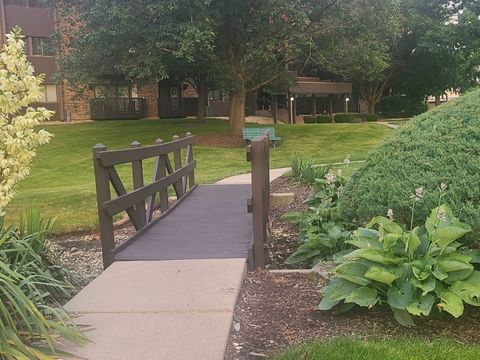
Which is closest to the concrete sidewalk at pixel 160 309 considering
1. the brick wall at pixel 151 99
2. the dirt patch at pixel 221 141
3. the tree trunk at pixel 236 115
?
the dirt patch at pixel 221 141

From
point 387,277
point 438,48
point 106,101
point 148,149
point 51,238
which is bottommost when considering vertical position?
point 51,238

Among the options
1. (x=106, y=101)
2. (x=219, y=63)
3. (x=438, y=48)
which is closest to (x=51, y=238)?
(x=219, y=63)

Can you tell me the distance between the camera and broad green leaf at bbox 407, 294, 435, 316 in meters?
3.42

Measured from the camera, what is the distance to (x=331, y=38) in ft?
69.6

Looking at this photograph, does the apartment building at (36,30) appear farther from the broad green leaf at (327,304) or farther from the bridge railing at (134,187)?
the broad green leaf at (327,304)

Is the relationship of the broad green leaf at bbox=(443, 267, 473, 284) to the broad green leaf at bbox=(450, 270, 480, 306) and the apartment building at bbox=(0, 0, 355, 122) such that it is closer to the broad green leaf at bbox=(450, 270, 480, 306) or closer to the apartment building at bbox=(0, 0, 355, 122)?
the broad green leaf at bbox=(450, 270, 480, 306)

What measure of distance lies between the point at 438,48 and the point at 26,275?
3771 centimetres

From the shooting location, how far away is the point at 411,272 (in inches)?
143

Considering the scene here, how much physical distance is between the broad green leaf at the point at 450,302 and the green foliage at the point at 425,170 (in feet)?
1.77

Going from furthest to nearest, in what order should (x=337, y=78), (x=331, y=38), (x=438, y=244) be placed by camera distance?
(x=337, y=78)
(x=331, y=38)
(x=438, y=244)

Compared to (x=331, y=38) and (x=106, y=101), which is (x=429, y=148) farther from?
(x=106, y=101)

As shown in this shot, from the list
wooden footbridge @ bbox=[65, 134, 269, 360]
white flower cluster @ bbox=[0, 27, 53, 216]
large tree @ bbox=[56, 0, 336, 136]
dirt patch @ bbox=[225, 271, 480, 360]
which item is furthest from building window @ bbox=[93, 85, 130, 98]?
dirt patch @ bbox=[225, 271, 480, 360]

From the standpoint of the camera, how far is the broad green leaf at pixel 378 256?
3.67 meters

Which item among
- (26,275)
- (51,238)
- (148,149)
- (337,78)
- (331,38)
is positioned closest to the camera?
(26,275)
